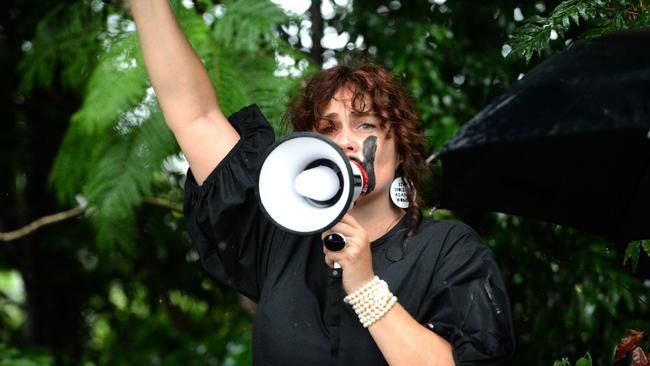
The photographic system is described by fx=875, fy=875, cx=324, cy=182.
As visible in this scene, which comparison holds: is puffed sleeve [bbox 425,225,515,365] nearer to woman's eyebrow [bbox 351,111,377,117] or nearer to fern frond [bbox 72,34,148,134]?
woman's eyebrow [bbox 351,111,377,117]

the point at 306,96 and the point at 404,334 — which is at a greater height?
the point at 306,96

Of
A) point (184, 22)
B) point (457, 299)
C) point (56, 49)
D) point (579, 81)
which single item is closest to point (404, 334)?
point (457, 299)

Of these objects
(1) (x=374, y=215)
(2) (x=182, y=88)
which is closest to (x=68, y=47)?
(2) (x=182, y=88)

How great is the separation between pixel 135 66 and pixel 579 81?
6.46ft

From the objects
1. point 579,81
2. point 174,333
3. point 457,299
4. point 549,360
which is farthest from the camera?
point 174,333

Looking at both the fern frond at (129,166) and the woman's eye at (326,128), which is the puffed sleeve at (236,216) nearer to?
the woman's eye at (326,128)

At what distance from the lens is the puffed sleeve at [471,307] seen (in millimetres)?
1810

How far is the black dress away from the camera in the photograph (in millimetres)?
1854

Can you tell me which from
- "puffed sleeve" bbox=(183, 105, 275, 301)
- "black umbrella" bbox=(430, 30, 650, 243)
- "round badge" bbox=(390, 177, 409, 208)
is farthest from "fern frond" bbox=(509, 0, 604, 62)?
"puffed sleeve" bbox=(183, 105, 275, 301)

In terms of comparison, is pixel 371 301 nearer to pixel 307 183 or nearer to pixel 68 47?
pixel 307 183

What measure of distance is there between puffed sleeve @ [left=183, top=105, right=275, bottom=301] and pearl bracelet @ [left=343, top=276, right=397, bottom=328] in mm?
389

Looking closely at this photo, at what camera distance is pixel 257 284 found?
2.18 metres

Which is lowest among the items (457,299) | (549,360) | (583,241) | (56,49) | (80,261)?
(80,261)

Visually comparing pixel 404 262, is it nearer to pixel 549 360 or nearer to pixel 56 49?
pixel 549 360
